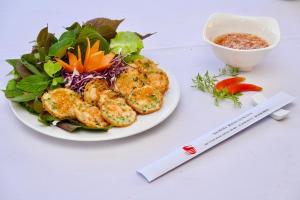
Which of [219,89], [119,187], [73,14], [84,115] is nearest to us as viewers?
[119,187]

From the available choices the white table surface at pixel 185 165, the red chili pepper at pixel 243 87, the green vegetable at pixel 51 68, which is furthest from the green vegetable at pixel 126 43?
the red chili pepper at pixel 243 87

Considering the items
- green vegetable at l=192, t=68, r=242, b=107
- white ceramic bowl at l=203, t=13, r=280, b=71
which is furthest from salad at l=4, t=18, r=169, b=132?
white ceramic bowl at l=203, t=13, r=280, b=71

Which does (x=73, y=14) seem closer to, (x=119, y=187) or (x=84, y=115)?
(x=84, y=115)

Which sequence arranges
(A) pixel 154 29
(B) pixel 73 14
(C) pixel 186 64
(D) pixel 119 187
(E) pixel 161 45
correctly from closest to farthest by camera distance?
A: (D) pixel 119 187 → (C) pixel 186 64 → (E) pixel 161 45 → (A) pixel 154 29 → (B) pixel 73 14

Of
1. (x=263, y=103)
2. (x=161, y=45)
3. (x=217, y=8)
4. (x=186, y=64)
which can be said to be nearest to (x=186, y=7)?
(x=217, y=8)

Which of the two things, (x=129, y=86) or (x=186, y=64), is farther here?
(x=186, y=64)

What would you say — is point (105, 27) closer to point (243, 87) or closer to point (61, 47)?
point (61, 47)

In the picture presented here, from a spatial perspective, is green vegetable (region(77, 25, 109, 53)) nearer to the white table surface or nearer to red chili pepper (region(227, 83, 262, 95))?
the white table surface
